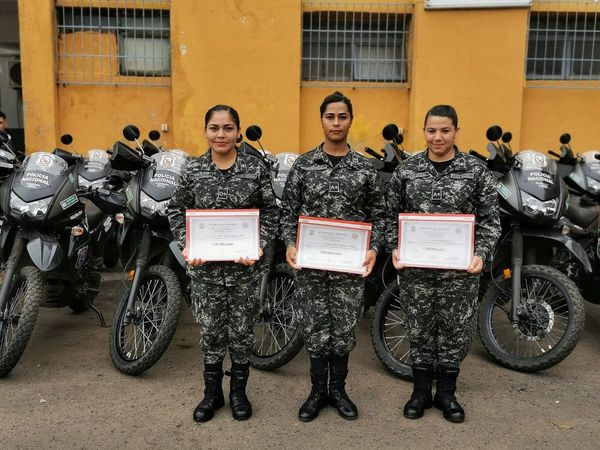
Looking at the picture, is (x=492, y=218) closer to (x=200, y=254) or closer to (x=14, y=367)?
(x=200, y=254)

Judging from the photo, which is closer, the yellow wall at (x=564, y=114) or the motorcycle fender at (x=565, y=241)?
the motorcycle fender at (x=565, y=241)

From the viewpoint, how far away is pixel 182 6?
23.2 ft

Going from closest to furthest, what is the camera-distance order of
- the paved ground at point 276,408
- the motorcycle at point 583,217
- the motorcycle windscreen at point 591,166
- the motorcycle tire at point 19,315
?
the paved ground at point 276,408
the motorcycle tire at point 19,315
the motorcycle at point 583,217
the motorcycle windscreen at point 591,166

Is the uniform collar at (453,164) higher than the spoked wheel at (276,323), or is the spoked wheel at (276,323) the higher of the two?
the uniform collar at (453,164)

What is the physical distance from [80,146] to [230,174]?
17.1ft

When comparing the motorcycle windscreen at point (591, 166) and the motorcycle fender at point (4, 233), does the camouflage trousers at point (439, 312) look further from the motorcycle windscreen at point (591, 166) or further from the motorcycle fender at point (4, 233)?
the motorcycle fender at point (4, 233)

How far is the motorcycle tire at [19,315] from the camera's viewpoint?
3436mm

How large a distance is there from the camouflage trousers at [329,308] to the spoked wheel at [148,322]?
901mm

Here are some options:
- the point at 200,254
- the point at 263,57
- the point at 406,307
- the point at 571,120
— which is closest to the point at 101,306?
the point at 200,254

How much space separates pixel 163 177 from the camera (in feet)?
13.1

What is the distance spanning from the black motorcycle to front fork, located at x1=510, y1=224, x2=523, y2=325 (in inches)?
116

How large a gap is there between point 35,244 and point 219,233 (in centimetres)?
152

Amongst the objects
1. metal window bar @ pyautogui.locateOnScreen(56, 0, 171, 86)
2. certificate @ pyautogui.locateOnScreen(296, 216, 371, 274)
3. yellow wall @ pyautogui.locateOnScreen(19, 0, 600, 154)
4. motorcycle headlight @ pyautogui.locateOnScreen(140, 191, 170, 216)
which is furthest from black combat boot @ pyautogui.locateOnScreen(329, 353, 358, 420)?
metal window bar @ pyautogui.locateOnScreen(56, 0, 171, 86)

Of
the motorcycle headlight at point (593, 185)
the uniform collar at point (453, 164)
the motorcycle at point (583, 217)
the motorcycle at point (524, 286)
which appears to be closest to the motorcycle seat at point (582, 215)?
the motorcycle at point (583, 217)
